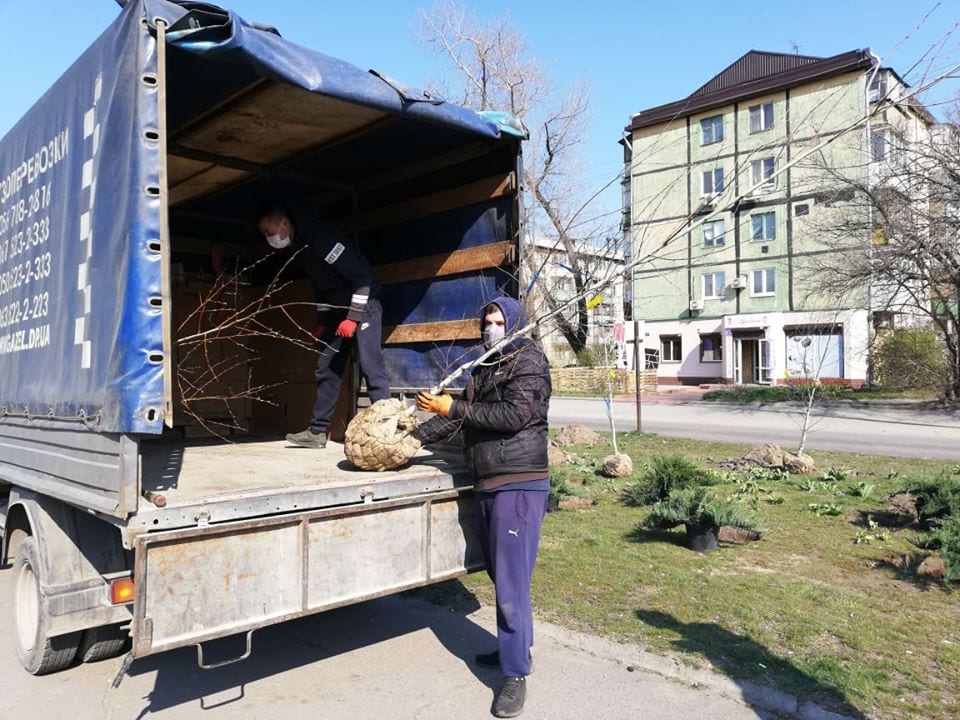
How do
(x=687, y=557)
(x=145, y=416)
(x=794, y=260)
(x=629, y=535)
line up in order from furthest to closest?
(x=794, y=260), (x=629, y=535), (x=687, y=557), (x=145, y=416)

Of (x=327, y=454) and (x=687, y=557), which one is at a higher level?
(x=327, y=454)

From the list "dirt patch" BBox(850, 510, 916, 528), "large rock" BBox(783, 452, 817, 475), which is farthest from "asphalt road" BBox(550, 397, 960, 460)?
"dirt patch" BBox(850, 510, 916, 528)

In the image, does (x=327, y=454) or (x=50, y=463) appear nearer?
(x=50, y=463)

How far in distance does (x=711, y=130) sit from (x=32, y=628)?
1649 inches

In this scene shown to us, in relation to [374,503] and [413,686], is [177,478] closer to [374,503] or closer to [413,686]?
[374,503]

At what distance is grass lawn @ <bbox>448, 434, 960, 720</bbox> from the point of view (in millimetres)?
4035

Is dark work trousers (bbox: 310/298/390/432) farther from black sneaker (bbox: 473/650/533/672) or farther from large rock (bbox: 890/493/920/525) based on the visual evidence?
large rock (bbox: 890/493/920/525)

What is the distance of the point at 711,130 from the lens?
133 ft

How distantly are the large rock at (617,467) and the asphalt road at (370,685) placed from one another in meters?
5.71

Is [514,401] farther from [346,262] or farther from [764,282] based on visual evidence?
[764,282]

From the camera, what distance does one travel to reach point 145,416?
3.09 meters

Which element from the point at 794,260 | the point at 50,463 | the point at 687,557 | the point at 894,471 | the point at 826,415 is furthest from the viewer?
the point at 794,260

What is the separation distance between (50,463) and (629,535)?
5195mm

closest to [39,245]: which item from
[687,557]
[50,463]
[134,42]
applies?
[50,463]
